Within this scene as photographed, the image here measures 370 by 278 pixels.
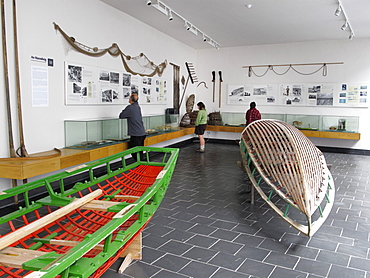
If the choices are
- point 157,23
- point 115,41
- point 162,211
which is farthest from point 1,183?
point 157,23

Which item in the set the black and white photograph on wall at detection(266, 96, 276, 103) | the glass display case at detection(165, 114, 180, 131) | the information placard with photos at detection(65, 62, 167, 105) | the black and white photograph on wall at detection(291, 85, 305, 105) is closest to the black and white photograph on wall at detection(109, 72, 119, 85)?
the information placard with photos at detection(65, 62, 167, 105)

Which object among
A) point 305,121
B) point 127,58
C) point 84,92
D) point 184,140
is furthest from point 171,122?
point 305,121

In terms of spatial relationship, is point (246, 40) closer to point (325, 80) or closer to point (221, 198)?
point (325, 80)

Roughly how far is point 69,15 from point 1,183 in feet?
10.6

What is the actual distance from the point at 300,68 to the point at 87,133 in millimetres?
8012

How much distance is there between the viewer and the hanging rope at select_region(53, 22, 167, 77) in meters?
6.19

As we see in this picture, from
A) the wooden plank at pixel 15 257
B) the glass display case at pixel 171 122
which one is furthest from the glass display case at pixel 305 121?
the wooden plank at pixel 15 257

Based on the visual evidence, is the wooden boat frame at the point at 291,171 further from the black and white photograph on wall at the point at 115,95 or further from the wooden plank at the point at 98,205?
the black and white photograph on wall at the point at 115,95

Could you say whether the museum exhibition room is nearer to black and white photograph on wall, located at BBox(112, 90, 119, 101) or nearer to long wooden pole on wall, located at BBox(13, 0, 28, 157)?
long wooden pole on wall, located at BBox(13, 0, 28, 157)

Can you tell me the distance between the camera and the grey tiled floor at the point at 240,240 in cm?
318

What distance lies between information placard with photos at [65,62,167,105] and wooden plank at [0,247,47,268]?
421 centimetres

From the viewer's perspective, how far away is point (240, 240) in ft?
12.6

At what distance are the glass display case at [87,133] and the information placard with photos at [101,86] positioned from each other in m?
0.47

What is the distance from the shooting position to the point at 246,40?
10836 mm
